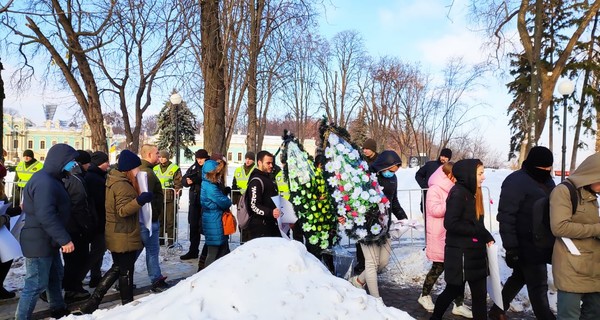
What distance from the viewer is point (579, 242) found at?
3.90 metres

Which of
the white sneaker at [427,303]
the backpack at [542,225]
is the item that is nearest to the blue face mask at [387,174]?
the white sneaker at [427,303]

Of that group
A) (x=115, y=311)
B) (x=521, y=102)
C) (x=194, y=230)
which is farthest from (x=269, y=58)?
(x=521, y=102)

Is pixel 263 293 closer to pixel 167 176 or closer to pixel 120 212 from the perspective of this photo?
pixel 120 212

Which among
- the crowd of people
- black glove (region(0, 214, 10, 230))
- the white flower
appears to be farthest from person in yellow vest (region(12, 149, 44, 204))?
the white flower

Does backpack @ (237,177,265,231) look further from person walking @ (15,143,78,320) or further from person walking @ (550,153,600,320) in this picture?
person walking @ (550,153,600,320)

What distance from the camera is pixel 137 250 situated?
521cm

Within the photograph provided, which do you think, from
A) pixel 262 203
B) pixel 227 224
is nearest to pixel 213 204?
pixel 227 224

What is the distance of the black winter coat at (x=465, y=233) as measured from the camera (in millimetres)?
4539

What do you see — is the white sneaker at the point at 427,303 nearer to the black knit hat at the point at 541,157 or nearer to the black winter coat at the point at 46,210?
the black knit hat at the point at 541,157

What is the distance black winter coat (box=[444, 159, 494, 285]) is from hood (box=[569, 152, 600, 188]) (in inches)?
35.1

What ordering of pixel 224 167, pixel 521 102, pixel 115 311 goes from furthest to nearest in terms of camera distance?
pixel 521 102 < pixel 224 167 < pixel 115 311

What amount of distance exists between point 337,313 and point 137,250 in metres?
3.03

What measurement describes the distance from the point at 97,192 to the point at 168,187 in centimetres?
311

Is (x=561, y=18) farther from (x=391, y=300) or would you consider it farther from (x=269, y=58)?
(x=391, y=300)
